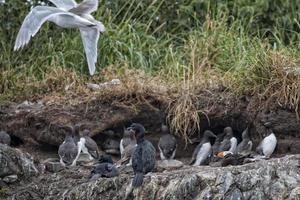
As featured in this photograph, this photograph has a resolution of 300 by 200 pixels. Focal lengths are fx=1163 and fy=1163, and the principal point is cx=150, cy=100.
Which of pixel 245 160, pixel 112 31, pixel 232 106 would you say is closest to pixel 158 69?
pixel 112 31

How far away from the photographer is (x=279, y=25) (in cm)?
1734

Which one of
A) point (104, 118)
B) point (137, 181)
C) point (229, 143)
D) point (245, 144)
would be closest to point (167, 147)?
point (229, 143)

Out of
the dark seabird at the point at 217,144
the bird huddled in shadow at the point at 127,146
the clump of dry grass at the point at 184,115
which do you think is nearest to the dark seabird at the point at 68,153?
the bird huddled in shadow at the point at 127,146

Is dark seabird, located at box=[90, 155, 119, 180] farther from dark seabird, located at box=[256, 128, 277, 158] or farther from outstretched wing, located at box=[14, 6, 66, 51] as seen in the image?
dark seabird, located at box=[256, 128, 277, 158]

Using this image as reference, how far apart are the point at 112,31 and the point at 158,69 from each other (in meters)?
1.08

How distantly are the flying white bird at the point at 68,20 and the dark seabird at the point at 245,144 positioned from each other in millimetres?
1966

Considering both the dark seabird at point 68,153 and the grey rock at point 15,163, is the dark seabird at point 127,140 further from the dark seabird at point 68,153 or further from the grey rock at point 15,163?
the grey rock at point 15,163

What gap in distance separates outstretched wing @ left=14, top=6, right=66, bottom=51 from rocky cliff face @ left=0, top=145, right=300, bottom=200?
1.24m

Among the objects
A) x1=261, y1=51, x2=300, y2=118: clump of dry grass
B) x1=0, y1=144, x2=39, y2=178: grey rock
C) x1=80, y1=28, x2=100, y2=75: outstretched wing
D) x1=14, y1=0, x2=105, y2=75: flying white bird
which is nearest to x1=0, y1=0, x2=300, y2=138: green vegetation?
x1=261, y1=51, x2=300, y2=118: clump of dry grass

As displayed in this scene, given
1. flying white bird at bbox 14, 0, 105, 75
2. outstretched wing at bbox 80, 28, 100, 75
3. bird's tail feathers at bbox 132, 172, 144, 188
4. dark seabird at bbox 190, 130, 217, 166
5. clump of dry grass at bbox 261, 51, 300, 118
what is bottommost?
dark seabird at bbox 190, 130, 217, 166

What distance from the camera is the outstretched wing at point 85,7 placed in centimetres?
1332

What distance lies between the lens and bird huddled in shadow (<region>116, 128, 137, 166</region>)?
13477mm

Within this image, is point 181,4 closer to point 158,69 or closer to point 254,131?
point 158,69

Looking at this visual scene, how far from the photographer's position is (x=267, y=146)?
1347 centimetres
